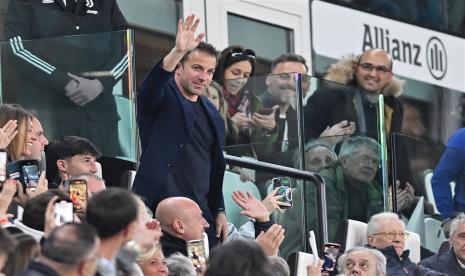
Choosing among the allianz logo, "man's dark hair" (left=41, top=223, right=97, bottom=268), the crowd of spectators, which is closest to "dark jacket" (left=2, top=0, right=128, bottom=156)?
the crowd of spectators

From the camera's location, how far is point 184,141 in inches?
444

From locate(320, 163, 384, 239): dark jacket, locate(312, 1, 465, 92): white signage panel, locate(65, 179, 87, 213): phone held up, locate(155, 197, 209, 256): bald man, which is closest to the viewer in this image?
locate(65, 179, 87, 213): phone held up

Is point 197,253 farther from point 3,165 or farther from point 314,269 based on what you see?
point 3,165

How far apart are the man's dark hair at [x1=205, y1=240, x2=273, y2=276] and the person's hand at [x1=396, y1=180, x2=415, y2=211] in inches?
247

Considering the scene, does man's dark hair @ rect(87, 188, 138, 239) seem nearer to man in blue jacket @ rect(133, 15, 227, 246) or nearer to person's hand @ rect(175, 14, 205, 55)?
person's hand @ rect(175, 14, 205, 55)

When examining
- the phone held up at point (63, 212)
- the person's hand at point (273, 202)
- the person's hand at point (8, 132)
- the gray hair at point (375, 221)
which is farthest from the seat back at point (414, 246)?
the phone held up at point (63, 212)

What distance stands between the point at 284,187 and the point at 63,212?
3.51m

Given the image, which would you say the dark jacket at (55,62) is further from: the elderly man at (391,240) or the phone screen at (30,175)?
the elderly man at (391,240)

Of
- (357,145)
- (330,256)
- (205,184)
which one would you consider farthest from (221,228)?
(357,145)

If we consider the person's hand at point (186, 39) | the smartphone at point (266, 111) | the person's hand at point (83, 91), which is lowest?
the smartphone at point (266, 111)

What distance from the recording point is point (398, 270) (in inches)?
504

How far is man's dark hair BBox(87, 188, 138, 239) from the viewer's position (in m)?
7.98

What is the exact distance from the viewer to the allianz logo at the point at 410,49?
1958 centimetres

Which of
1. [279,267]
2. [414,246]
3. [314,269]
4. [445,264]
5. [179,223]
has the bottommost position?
[445,264]
